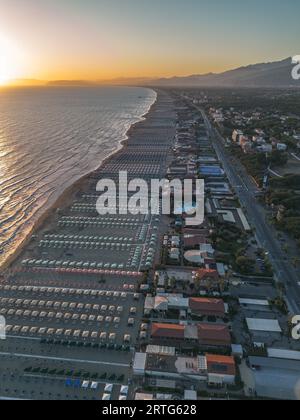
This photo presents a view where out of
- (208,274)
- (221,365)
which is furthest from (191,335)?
(208,274)

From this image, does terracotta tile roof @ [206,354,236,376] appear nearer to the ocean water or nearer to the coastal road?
the coastal road

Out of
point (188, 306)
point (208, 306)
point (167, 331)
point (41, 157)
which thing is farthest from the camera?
point (41, 157)

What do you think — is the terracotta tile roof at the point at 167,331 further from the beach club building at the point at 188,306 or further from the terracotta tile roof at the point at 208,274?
the terracotta tile roof at the point at 208,274

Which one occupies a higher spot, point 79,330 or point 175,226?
point 175,226

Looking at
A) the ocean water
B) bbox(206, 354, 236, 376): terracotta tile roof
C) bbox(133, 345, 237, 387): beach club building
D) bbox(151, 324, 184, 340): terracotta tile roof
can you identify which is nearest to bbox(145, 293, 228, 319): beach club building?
bbox(151, 324, 184, 340): terracotta tile roof

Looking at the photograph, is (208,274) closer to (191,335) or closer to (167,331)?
(191,335)

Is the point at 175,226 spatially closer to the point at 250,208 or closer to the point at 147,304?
the point at 250,208
